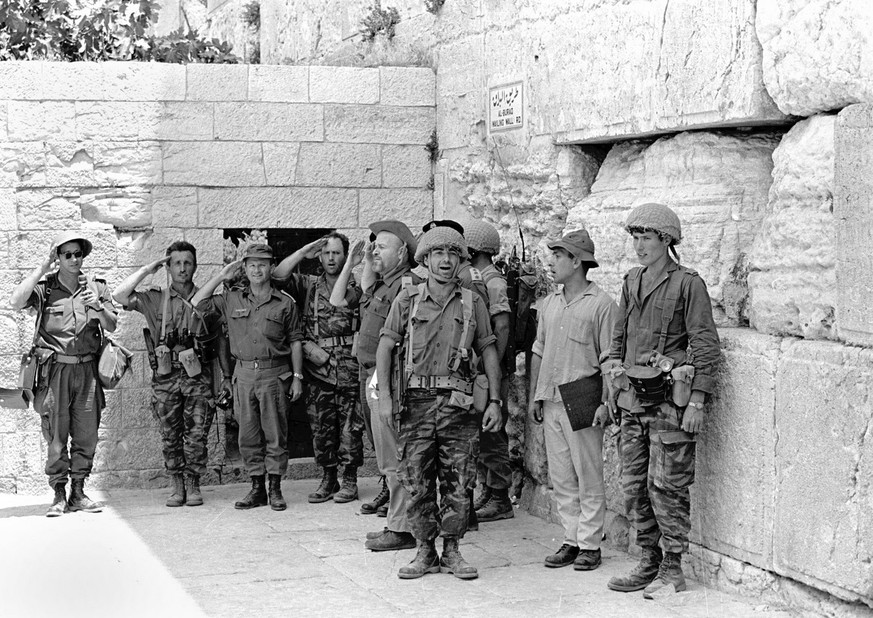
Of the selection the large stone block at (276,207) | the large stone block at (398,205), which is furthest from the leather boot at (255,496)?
the large stone block at (398,205)

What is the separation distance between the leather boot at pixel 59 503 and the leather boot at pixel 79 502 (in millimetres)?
48

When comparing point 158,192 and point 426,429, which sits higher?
point 158,192

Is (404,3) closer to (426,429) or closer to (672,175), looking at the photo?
(672,175)

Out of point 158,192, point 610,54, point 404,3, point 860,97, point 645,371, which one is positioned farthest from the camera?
point 404,3

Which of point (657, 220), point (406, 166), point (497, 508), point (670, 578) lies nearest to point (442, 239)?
point (657, 220)

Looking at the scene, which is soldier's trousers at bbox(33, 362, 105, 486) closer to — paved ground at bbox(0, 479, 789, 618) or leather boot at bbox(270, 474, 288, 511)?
paved ground at bbox(0, 479, 789, 618)

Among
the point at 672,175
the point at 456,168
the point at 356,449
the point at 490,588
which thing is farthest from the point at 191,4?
the point at 490,588

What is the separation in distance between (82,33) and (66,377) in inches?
111

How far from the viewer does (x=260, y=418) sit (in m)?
8.10

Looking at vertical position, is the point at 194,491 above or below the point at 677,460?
below

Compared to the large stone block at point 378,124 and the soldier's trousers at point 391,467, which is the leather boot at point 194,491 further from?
the large stone block at point 378,124

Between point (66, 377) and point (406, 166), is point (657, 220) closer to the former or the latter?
point (406, 166)

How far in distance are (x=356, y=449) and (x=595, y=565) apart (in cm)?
240

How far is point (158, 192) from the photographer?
8711mm
